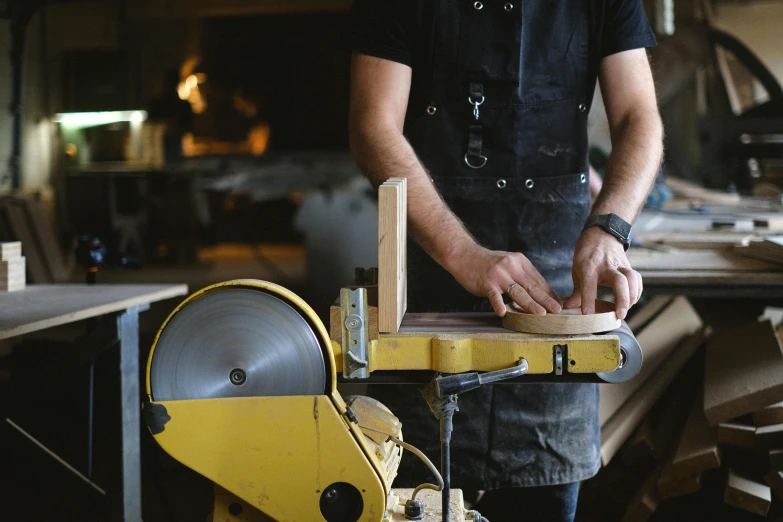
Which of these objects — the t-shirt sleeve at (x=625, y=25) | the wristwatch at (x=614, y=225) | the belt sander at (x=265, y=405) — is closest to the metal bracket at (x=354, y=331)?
the belt sander at (x=265, y=405)

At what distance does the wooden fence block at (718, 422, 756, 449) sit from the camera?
8.34 ft

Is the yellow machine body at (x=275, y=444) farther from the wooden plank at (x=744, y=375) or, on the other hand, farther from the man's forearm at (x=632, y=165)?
the wooden plank at (x=744, y=375)

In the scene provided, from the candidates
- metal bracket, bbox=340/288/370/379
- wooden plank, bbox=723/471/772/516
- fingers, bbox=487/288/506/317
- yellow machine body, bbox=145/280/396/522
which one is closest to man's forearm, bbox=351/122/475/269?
fingers, bbox=487/288/506/317

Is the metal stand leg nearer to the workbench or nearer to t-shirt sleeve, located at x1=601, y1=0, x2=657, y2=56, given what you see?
the workbench

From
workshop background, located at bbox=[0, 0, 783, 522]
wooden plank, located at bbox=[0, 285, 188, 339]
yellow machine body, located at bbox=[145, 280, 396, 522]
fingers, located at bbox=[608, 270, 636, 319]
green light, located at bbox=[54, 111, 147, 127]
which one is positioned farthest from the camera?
green light, located at bbox=[54, 111, 147, 127]

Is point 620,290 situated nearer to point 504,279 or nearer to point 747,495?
→ point 504,279

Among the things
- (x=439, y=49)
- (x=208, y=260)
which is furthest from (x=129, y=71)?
(x=439, y=49)

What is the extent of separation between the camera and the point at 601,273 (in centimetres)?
148

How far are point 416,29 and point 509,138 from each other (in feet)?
1.12

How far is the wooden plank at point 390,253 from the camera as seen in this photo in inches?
49.5

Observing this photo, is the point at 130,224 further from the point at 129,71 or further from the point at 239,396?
the point at 239,396

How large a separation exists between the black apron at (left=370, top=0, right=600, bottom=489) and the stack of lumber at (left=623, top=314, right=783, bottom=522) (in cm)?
75

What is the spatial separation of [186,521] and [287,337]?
7.95ft

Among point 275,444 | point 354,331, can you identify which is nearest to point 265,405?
point 275,444
